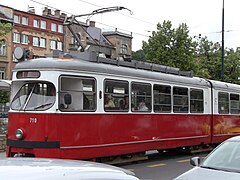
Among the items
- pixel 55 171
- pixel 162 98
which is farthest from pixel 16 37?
pixel 55 171

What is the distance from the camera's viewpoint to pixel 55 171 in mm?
3145

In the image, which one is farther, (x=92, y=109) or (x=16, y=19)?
(x=16, y=19)

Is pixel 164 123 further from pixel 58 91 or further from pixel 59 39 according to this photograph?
pixel 59 39

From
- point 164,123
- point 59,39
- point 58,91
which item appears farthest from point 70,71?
point 59,39

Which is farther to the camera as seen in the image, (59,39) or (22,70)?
(59,39)

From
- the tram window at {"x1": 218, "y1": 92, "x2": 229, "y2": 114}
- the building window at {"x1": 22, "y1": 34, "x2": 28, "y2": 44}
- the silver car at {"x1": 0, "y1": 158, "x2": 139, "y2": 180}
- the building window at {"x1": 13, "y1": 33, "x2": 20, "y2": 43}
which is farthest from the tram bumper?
the building window at {"x1": 22, "y1": 34, "x2": 28, "y2": 44}

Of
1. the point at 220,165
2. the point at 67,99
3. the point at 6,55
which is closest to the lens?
the point at 220,165

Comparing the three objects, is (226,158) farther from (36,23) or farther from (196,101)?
(36,23)

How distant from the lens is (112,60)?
13.3 metres

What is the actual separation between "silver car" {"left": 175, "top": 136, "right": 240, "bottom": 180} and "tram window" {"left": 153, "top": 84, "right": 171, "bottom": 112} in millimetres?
6400

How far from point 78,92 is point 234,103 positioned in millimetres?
10418

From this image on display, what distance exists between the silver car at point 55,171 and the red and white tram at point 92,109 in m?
7.51

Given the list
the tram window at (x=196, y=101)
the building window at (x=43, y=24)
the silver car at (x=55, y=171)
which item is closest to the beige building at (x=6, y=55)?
the building window at (x=43, y=24)

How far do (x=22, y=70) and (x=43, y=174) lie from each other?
9.42 meters
